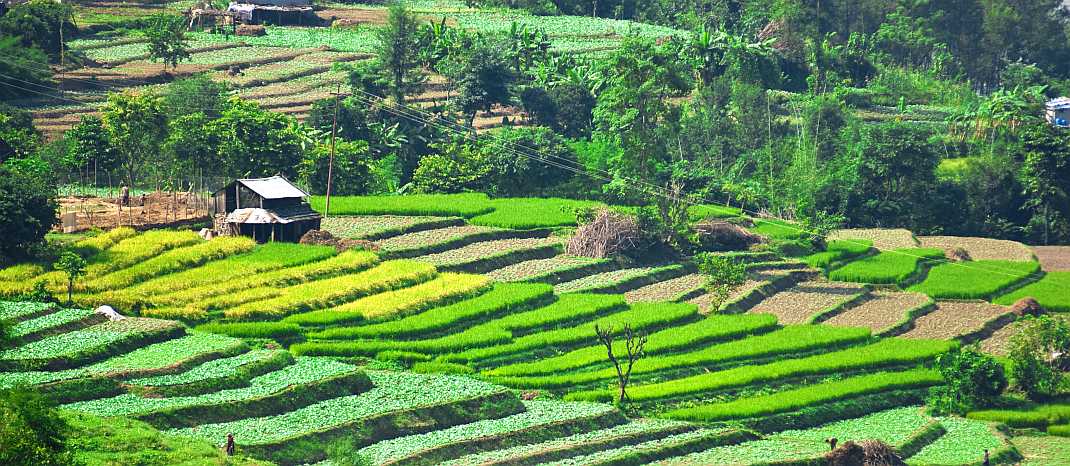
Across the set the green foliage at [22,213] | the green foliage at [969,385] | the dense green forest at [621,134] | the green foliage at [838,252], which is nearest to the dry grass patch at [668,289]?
the dense green forest at [621,134]

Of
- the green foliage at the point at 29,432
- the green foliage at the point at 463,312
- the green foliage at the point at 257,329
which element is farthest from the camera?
the green foliage at the point at 463,312

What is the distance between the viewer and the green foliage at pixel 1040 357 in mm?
47656

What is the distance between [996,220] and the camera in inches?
2800

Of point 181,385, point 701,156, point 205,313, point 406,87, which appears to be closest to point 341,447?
point 181,385

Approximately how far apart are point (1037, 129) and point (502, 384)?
116 feet

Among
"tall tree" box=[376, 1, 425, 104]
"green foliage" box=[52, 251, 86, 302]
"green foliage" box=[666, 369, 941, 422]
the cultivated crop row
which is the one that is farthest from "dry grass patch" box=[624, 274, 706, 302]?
"tall tree" box=[376, 1, 425, 104]

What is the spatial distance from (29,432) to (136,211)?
26745 millimetres

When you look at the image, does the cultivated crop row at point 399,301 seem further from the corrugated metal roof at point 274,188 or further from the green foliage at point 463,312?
the corrugated metal roof at point 274,188

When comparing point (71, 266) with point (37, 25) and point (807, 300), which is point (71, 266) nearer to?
point (807, 300)

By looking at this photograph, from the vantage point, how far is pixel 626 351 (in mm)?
48188

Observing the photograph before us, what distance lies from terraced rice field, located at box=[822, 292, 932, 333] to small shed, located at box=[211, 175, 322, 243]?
16.8 metres

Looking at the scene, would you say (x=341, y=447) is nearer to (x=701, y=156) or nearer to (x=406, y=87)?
(x=406, y=87)

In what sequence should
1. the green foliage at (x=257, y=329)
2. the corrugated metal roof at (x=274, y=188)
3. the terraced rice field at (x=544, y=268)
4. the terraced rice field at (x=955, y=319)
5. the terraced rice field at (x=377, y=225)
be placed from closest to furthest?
the green foliage at (x=257, y=329) → the terraced rice field at (x=955, y=319) → the corrugated metal roof at (x=274, y=188) → the terraced rice field at (x=544, y=268) → the terraced rice field at (x=377, y=225)

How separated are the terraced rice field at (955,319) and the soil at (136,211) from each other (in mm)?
22807
